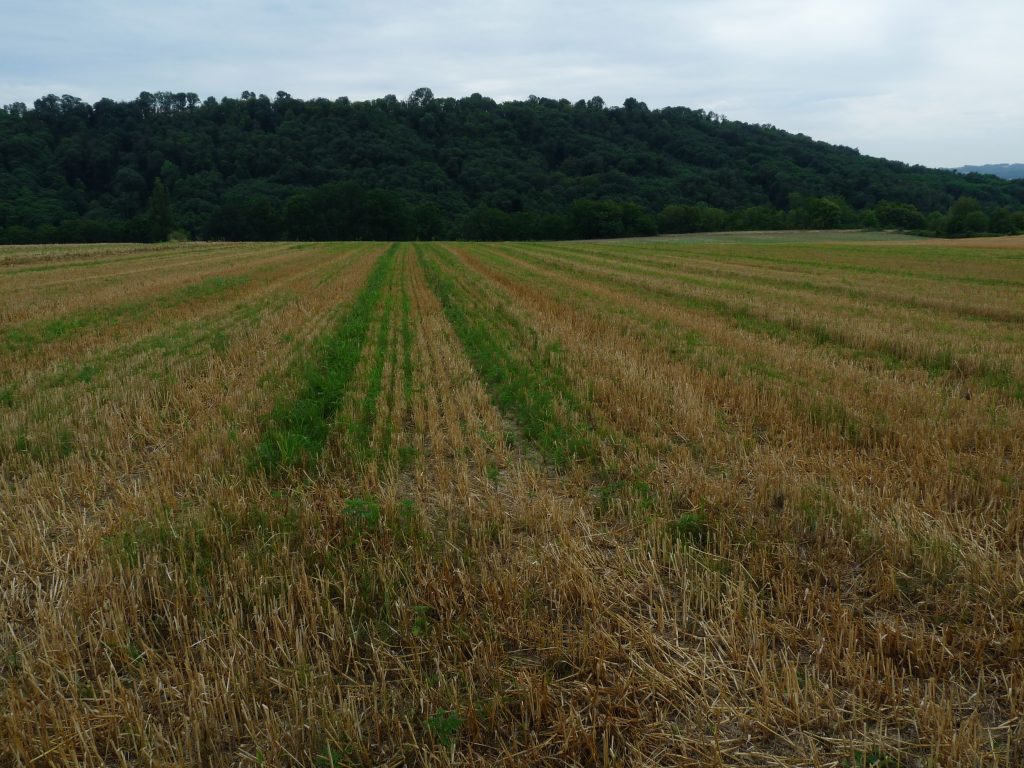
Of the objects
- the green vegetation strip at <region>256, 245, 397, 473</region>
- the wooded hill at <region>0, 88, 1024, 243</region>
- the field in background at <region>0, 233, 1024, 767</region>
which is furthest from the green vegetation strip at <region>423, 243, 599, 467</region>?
the wooded hill at <region>0, 88, 1024, 243</region>

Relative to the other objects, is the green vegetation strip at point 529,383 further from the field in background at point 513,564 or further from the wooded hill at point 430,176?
the wooded hill at point 430,176

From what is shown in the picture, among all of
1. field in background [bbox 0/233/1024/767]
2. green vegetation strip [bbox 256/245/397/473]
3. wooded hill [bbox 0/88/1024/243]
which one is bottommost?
field in background [bbox 0/233/1024/767]

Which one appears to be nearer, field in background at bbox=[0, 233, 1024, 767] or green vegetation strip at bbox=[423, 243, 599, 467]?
field in background at bbox=[0, 233, 1024, 767]

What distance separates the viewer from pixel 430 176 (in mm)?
145250

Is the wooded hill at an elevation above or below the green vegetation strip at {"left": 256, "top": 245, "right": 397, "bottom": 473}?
above

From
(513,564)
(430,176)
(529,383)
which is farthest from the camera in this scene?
(430,176)

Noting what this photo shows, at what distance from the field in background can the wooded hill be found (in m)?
98.4

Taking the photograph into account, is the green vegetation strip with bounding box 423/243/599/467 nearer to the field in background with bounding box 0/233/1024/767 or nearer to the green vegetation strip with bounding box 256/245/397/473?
the field in background with bounding box 0/233/1024/767

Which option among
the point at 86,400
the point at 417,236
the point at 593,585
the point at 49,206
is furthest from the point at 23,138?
the point at 593,585

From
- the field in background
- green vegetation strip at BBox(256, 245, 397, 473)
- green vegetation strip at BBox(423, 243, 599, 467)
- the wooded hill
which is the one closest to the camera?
the field in background

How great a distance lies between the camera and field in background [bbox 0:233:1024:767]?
111 inches

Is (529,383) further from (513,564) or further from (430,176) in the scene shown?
(430,176)

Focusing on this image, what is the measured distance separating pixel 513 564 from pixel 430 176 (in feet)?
496

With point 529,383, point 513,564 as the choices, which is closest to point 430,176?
point 529,383
